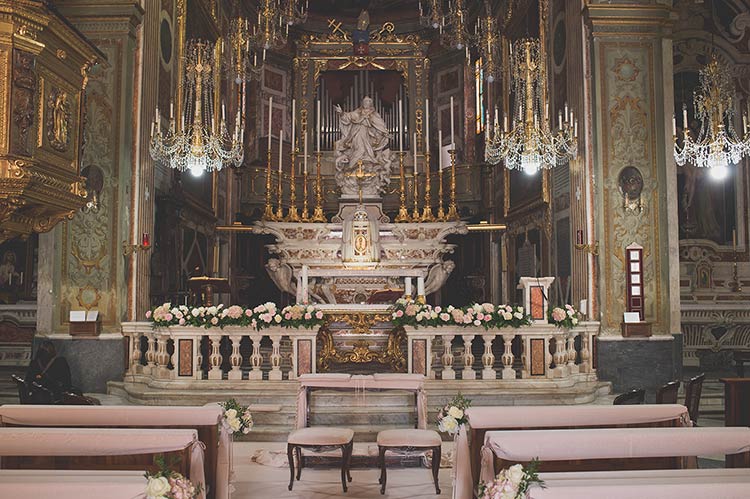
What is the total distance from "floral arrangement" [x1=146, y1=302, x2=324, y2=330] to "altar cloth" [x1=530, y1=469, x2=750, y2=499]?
5.66 metres

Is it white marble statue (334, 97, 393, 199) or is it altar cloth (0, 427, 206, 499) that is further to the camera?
white marble statue (334, 97, 393, 199)

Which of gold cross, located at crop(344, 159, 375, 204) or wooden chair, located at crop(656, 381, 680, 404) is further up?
gold cross, located at crop(344, 159, 375, 204)

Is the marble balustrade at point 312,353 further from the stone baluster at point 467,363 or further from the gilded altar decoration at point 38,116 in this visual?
the gilded altar decoration at point 38,116

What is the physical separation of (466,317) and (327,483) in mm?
3378

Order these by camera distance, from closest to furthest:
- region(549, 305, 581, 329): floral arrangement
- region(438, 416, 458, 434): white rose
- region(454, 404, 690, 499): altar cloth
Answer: region(454, 404, 690, 499): altar cloth → region(438, 416, 458, 434): white rose → region(549, 305, 581, 329): floral arrangement

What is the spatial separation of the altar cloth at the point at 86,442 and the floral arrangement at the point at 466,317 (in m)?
4.95

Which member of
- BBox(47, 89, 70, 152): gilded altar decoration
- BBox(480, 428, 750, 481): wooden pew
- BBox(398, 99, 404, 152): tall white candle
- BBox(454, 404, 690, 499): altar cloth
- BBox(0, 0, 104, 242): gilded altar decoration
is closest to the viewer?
BBox(480, 428, 750, 481): wooden pew

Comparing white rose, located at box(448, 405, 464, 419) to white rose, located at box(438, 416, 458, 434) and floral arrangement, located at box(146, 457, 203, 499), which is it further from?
floral arrangement, located at box(146, 457, 203, 499)

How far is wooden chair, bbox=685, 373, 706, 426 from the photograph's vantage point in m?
6.78

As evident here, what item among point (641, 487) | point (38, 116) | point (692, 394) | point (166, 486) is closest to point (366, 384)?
point (692, 394)

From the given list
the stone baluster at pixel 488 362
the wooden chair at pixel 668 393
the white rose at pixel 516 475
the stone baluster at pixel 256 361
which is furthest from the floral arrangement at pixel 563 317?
the white rose at pixel 516 475

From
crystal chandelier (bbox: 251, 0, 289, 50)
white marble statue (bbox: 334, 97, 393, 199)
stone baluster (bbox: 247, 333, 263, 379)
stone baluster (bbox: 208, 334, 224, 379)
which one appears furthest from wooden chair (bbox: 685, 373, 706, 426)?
crystal chandelier (bbox: 251, 0, 289, 50)

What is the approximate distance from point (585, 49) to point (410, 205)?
7.12 m

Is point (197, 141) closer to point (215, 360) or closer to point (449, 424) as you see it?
point (215, 360)
